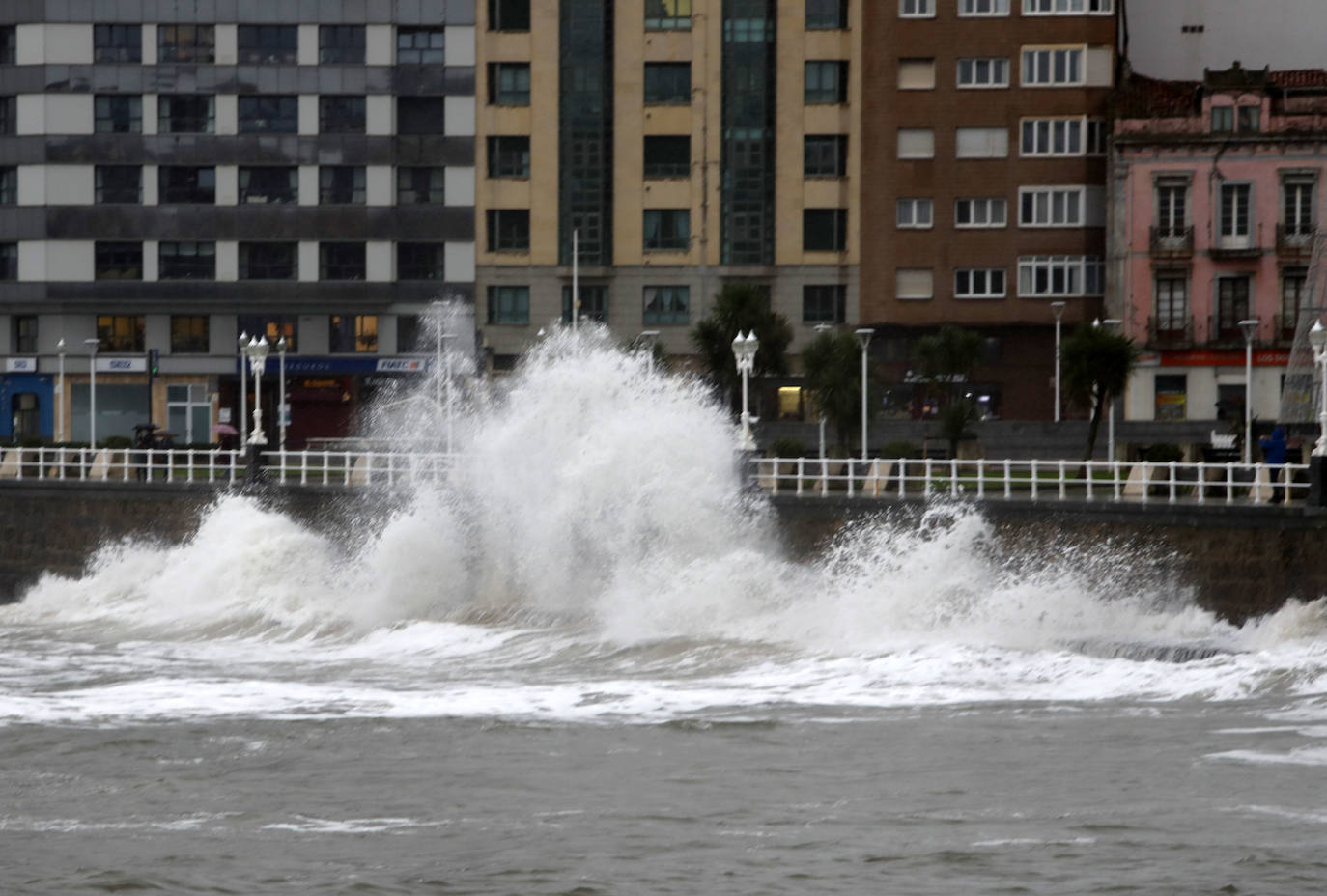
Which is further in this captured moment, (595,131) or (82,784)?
(595,131)

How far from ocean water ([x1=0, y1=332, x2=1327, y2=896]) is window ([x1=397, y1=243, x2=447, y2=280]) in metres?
28.3

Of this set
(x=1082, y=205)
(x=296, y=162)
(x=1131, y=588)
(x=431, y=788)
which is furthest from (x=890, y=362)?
(x=431, y=788)

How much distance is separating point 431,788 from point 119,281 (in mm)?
52289

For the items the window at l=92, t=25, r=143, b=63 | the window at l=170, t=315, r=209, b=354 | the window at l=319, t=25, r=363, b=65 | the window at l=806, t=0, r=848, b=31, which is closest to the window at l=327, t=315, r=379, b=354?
the window at l=170, t=315, r=209, b=354

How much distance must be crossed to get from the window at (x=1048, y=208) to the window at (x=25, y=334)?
3335 cm

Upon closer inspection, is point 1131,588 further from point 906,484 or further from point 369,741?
point 369,741

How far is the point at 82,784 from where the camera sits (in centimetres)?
2002

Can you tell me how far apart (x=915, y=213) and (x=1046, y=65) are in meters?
6.24

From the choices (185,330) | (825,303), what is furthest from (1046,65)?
(185,330)

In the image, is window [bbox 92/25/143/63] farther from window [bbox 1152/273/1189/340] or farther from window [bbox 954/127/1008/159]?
window [bbox 1152/273/1189/340]

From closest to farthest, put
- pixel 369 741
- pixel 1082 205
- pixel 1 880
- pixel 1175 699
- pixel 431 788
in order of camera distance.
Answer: pixel 1 880 → pixel 431 788 → pixel 369 741 → pixel 1175 699 → pixel 1082 205

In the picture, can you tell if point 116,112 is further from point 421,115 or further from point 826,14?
point 826,14

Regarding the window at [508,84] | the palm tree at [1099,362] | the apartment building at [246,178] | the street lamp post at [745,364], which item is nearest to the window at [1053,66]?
the palm tree at [1099,362]

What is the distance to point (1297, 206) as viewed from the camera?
62219 mm
